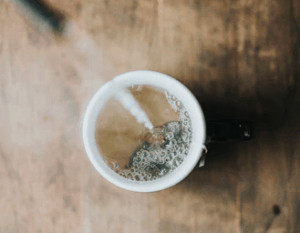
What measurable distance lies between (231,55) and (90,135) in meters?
0.26

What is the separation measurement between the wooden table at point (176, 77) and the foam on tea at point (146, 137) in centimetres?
5

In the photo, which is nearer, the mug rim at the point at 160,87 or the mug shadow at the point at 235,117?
the mug rim at the point at 160,87

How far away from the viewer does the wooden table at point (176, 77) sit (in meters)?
0.56

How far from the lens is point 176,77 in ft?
1.85

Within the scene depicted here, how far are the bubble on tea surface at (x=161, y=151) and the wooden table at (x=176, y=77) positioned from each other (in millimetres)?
51

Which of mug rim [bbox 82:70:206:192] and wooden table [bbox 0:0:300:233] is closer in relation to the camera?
mug rim [bbox 82:70:206:192]

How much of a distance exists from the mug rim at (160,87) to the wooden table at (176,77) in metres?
0.09

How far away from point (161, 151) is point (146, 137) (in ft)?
0.10

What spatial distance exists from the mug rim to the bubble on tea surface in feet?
0.14

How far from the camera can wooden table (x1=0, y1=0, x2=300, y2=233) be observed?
56 cm

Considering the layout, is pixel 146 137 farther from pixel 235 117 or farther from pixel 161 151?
pixel 235 117

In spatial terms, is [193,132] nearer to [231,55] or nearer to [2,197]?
[231,55]

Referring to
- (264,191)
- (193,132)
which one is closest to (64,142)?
(193,132)

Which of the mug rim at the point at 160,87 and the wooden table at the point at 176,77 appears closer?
the mug rim at the point at 160,87
